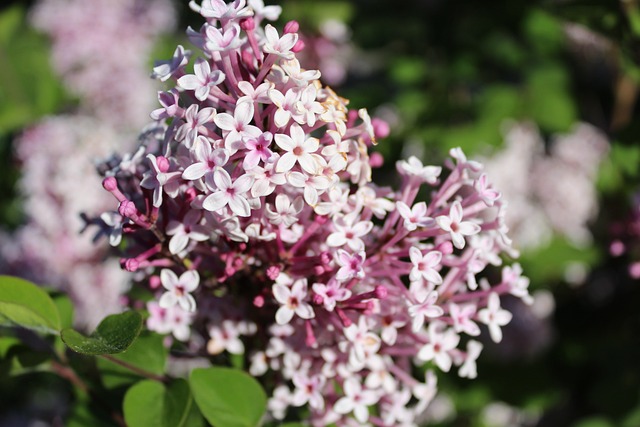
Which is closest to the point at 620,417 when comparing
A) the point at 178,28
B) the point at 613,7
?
the point at 613,7

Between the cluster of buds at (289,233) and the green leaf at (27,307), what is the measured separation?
13 cm

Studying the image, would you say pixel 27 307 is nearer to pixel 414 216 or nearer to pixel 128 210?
pixel 128 210

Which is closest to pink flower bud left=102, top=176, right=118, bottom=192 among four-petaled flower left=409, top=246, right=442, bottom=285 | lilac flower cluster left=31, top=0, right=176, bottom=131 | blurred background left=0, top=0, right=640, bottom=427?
four-petaled flower left=409, top=246, right=442, bottom=285

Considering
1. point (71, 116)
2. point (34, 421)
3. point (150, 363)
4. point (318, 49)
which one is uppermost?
point (150, 363)

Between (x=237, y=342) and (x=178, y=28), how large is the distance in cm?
229

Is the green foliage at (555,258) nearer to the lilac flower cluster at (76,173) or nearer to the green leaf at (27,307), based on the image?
the lilac flower cluster at (76,173)

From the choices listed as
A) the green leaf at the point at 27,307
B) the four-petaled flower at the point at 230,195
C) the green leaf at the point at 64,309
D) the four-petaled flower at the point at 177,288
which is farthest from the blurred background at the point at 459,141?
the four-petaled flower at the point at 230,195

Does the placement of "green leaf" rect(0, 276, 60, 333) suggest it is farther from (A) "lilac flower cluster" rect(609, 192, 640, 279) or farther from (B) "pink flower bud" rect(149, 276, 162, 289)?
(A) "lilac flower cluster" rect(609, 192, 640, 279)

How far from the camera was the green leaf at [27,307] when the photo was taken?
916 mm

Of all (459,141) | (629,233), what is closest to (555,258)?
(459,141)

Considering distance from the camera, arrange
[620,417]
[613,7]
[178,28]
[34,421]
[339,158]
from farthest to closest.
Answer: [178,28]
[34,421]
[620,417]
[613,7]
[339,158]

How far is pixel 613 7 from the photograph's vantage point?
4.42 feet

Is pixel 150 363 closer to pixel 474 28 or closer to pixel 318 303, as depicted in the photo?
pixel 318 303

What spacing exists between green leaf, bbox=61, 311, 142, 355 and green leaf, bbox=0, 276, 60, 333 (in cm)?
7
